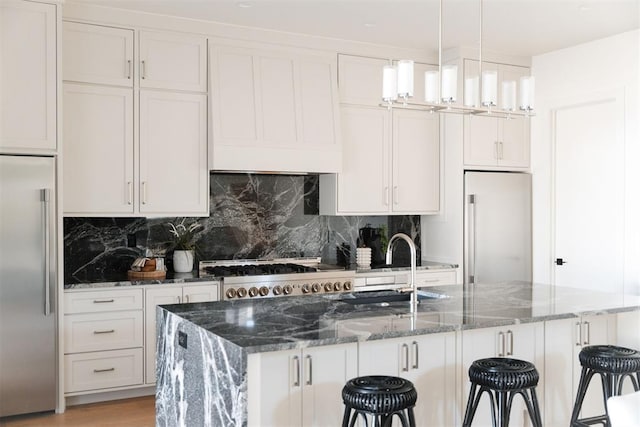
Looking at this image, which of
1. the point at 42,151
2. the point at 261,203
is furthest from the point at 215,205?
the point at 42,151

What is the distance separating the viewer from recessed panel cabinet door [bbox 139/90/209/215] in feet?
16.1

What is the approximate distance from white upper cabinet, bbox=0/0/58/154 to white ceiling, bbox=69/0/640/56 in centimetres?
44

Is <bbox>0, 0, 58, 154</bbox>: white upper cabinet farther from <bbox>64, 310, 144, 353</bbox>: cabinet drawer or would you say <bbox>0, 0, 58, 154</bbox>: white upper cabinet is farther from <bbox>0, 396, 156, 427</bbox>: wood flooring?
<bbox>0, 396, 156, 427</bbox>: wood flooring

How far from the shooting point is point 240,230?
5.62 meters

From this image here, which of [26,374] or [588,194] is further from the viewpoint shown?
[588,194]

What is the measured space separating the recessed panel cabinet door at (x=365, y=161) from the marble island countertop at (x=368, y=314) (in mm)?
1753

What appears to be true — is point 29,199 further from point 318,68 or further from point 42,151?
point 318,68

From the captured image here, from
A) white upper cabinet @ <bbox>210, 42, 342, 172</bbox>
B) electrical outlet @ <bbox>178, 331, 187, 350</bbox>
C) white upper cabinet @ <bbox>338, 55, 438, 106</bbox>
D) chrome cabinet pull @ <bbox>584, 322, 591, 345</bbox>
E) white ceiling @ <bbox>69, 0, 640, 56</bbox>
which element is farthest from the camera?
white upper cabinet @ <bbox>338, 55, 438, 106</bbox>

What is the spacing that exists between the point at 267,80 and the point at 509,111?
2228 mm

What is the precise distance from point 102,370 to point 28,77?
204 centimetres

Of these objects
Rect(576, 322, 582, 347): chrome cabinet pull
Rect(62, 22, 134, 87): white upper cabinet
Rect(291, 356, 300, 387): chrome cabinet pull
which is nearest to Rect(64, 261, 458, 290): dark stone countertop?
Rect(62, 22, 134, 87): white upper cabinet

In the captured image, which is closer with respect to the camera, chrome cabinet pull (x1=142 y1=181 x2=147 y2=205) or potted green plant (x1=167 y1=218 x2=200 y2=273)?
chrome cabinet pull (x1=142 y1=181 x2=147 y2=205)

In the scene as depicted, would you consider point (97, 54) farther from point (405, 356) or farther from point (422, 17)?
point (405, 356)

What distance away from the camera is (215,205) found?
551cm
